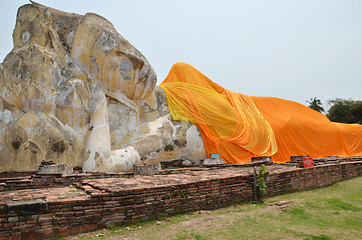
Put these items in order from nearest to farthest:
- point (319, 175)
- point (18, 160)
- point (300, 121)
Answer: point (319, 175) → point (18, 160) → point (300, 121)

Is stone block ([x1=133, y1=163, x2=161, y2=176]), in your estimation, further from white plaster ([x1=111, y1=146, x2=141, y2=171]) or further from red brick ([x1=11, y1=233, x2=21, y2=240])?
red brick ([x1=11, y1=233, x2=21, y2=240])

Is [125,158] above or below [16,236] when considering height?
above

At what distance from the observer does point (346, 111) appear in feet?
104

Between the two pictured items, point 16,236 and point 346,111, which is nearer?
point 16,236

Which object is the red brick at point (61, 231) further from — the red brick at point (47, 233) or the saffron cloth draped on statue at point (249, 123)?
the saffron cloth draped on statue at point (249, 123)

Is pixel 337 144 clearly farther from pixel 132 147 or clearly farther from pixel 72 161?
pixel 72 161

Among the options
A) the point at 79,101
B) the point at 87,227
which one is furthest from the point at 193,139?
the point at 87,227

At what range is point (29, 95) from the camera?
8.06m

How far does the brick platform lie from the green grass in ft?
0.48

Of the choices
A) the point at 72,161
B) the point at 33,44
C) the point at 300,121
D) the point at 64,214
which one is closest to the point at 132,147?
the point at 72,161

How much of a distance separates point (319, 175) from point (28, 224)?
611cm

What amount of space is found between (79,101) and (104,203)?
5.52 m

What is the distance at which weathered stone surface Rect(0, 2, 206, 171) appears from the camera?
7.95m

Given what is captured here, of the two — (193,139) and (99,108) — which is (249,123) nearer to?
(193,139)
